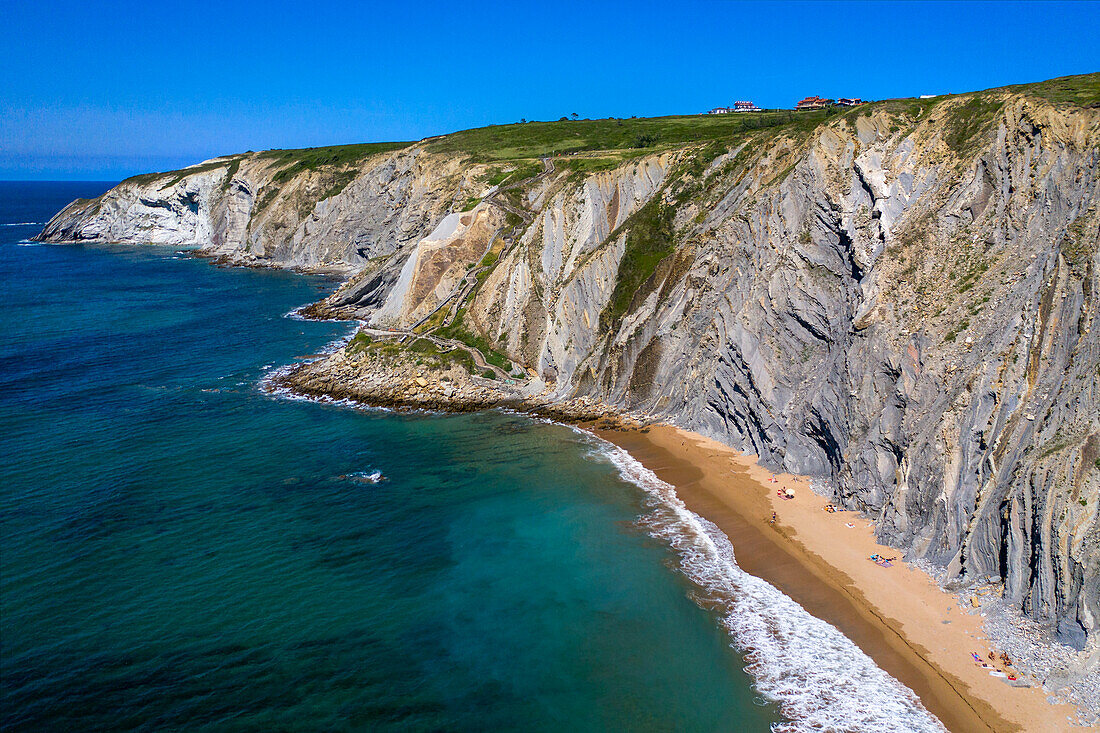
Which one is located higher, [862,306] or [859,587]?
[862,306]

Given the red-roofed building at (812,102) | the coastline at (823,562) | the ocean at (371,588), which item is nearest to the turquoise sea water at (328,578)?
the ocean at (371,588)

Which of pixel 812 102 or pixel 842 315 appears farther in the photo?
pixel 812 102

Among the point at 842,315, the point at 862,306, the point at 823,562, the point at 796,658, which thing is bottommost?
the point at 796,658

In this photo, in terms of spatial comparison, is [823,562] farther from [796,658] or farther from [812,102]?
[812,102]

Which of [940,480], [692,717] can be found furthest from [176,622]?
[940,480]

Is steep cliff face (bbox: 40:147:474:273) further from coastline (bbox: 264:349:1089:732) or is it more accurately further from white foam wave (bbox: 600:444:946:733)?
white foam wave (bbox: 600:444:946:733)

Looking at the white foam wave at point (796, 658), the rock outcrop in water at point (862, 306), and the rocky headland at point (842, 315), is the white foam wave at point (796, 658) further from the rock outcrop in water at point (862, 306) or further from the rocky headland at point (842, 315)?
the rock outcrop in water at point (862, 306)

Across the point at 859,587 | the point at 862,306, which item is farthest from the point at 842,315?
the point at 859,587
